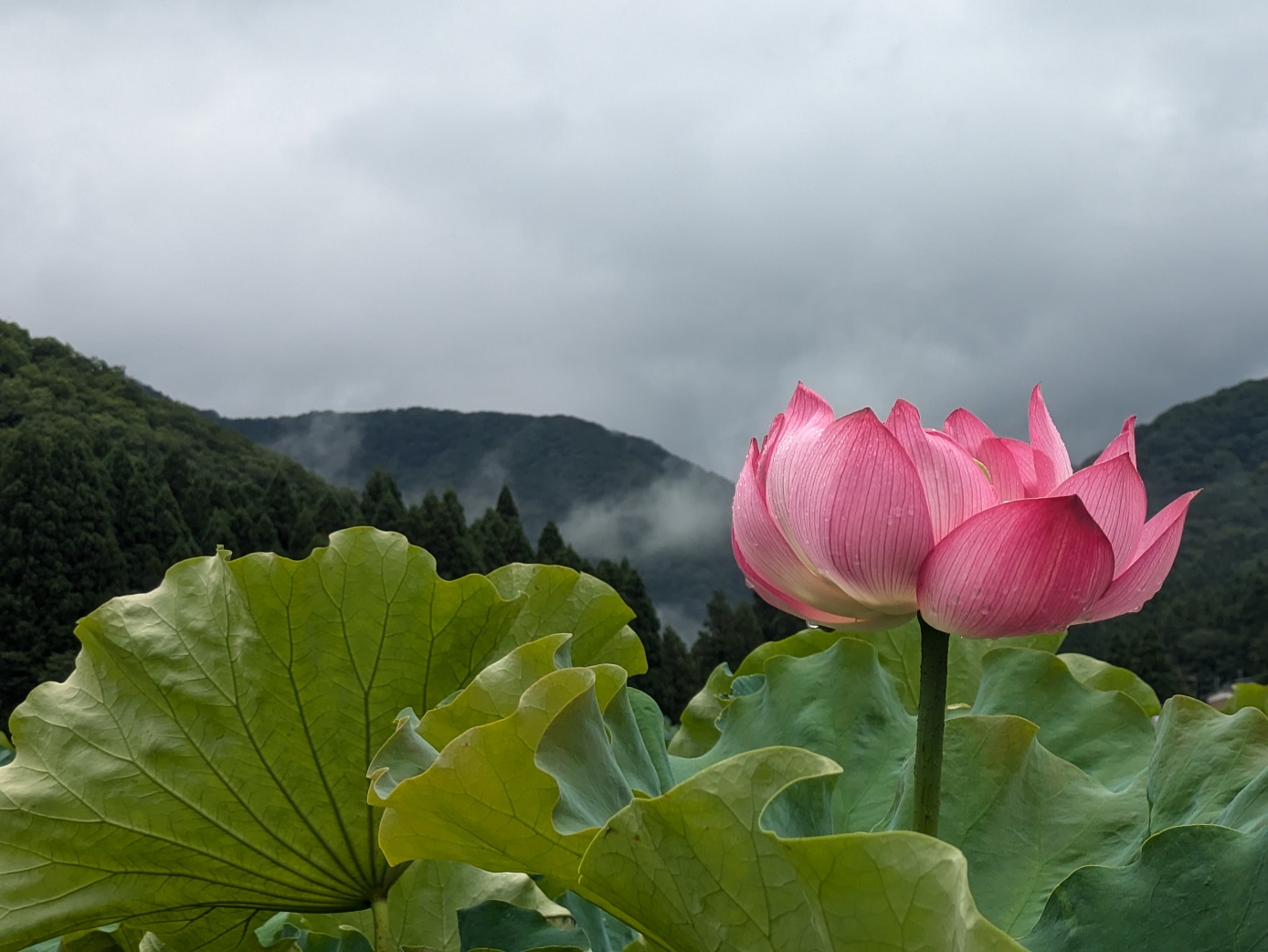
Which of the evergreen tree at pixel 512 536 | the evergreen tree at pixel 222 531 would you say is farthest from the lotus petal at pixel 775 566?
the evergreen tree at pixel 222 531

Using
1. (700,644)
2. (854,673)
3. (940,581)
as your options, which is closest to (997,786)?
(854,673)

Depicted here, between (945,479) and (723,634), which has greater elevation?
(945,479)

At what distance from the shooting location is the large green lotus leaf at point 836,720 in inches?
49.6

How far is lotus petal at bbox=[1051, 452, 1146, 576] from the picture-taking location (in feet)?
2.64

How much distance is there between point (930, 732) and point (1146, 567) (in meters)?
0.22

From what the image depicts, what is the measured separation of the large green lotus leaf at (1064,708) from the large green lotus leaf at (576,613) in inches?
18.5

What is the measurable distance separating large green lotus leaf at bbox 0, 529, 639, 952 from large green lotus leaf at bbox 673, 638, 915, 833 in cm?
31

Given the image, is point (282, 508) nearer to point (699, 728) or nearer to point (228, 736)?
point (699, 728)

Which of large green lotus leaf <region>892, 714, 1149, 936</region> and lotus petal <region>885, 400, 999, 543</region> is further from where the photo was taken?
large green lotus leaf <region>892, 714, 1149, 936</region>

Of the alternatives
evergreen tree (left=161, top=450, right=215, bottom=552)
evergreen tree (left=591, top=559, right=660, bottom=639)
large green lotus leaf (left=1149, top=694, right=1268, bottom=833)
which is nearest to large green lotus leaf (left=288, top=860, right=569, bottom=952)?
large green lotus leaf (left=1149, top=694, right=1268, bottom=833)

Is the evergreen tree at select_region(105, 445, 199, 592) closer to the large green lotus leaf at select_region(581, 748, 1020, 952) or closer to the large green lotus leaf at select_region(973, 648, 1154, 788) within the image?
the large green lotus leaf at select_region(973, 648, 1154, 788)

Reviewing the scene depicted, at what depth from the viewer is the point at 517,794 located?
789 millimetres

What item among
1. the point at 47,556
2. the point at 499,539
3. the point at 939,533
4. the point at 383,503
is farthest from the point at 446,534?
the point at 939,533

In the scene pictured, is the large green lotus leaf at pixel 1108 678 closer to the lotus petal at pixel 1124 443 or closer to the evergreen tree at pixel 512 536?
the lotus petal at pixel 1124 443
